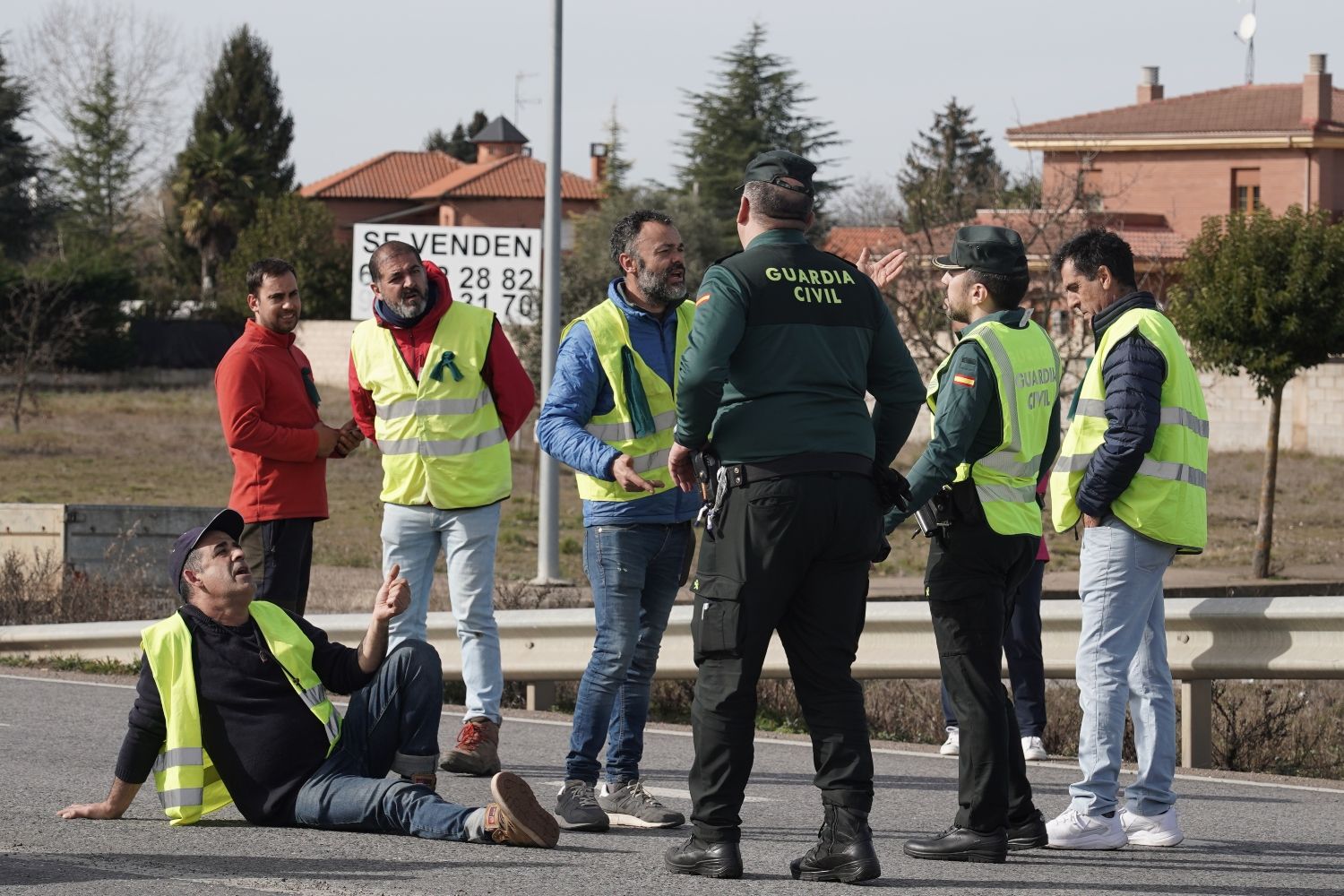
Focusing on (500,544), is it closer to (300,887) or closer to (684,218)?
(300,887)

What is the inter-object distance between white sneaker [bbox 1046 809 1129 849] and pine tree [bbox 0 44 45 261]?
2383 inches

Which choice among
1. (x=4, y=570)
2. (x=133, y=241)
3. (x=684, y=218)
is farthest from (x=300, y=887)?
(x=133, y=241)

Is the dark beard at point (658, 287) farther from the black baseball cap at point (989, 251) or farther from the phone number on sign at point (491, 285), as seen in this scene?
the phone number on sign at point (491, 285)

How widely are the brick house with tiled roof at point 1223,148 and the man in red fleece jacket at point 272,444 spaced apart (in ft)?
163

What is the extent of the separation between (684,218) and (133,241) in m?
31.9

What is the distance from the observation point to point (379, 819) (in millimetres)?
6289

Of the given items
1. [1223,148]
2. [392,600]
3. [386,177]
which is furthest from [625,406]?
[386,177]

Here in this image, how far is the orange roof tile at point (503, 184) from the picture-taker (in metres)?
86.2

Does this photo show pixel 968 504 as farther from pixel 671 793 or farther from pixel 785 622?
pixel 671 793

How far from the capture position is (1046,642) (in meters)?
9.09

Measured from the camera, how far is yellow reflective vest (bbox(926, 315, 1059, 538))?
21.1ft

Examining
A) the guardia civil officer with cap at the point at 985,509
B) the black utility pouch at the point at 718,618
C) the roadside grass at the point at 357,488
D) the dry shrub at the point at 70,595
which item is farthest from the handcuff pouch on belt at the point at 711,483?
the roadside grass at the point at 357,488

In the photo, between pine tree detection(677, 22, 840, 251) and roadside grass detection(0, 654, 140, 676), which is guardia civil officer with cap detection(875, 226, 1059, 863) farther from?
pine tree detection(677, 22, 840, 251)

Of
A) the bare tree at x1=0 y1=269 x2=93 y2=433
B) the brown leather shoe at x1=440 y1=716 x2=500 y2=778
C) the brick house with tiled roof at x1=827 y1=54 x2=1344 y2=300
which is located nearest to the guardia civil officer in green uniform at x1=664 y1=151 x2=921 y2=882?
the brown leather shoe at x1=440 y1=716 x2=500 y2=778
